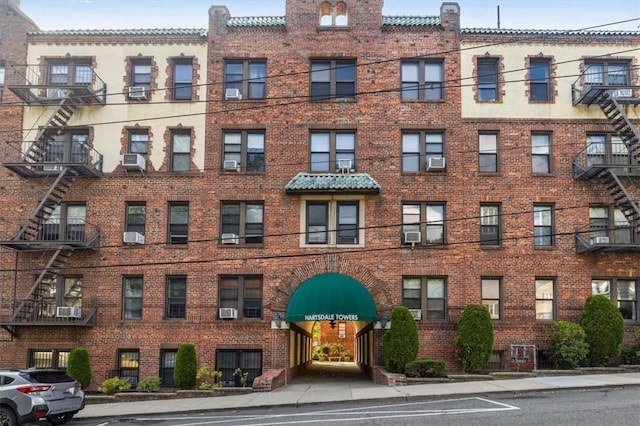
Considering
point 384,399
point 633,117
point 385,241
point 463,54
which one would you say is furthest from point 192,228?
point 633,117

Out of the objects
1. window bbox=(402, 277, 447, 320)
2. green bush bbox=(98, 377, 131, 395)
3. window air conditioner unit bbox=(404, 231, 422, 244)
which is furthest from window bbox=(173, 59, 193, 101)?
window bbox=(402, 277, 447, 320)

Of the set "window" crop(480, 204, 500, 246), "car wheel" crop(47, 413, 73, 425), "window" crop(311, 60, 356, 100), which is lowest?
"car wheel" crop(47, 413, 73, 425)

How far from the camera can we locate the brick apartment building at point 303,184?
86.5 ft

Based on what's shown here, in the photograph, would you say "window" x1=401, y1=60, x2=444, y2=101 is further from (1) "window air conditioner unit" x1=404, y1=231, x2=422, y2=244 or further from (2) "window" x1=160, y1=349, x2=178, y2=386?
(2) "window" x1=160, y1=349, x2=178, y2=386

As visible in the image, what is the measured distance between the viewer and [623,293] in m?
26.8

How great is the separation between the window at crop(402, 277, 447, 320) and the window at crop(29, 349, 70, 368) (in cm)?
A: 1395

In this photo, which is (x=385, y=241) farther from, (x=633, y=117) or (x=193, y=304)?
(x=633, y=117)

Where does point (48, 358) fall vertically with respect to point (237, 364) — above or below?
above

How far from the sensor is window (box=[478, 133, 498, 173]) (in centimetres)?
2747

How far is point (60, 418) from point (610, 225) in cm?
2167

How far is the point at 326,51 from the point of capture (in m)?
27.9

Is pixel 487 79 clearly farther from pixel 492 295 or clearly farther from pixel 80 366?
pixel 80 366

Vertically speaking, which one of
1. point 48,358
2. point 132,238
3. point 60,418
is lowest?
point 60,418

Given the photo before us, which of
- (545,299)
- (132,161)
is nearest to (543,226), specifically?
(545,299)
